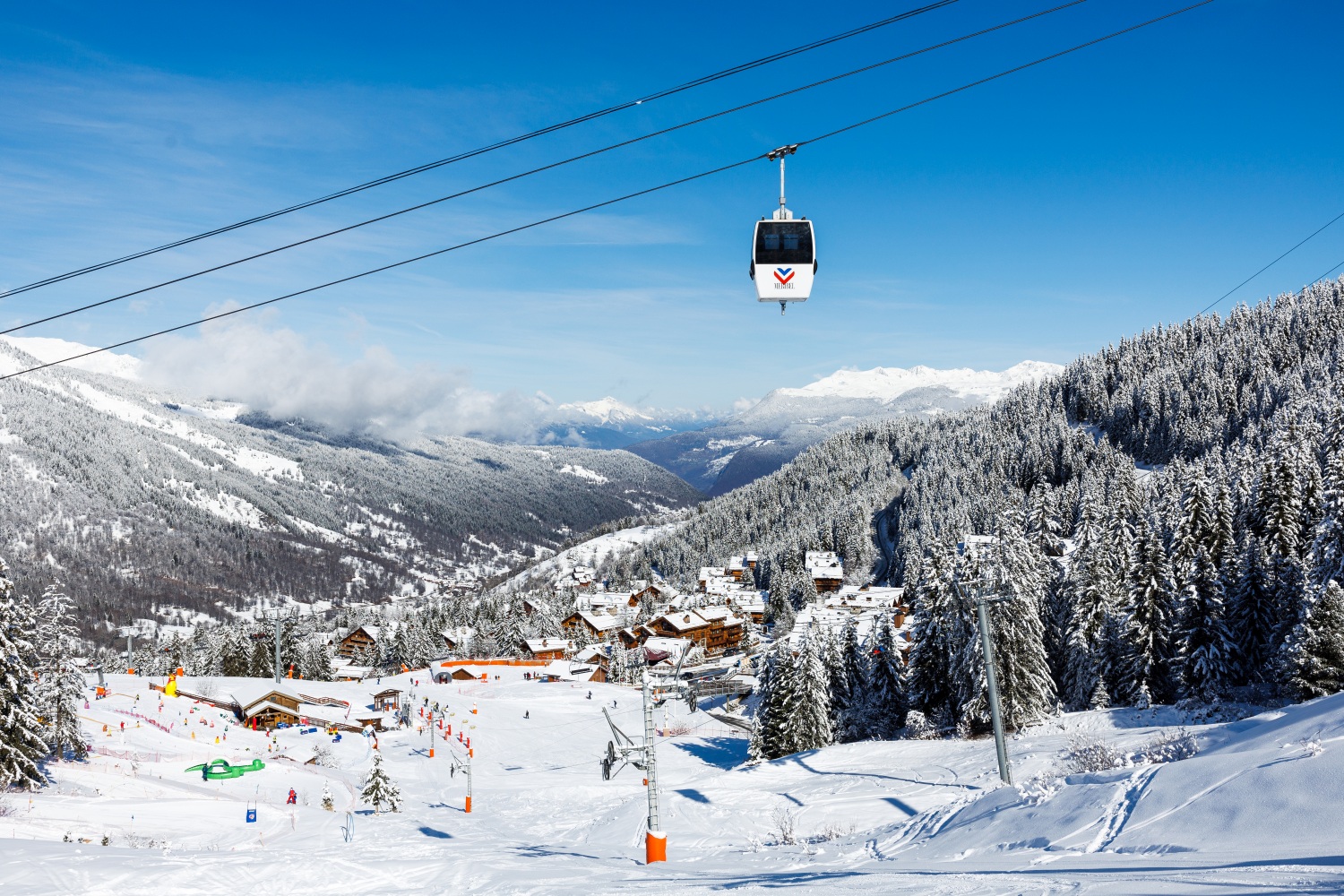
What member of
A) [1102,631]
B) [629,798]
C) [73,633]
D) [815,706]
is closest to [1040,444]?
[1102,631]

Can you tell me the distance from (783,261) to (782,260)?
3cm

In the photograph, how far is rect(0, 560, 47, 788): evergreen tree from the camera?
94.7ft

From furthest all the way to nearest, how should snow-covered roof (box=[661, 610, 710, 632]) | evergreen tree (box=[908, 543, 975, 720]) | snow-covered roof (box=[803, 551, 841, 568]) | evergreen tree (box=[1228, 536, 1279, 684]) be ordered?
snow-covered roof (box=[803, 551, 841, 568]) < snow-covered roof (box=[661, 610, 710, 632]) < evergreen tree (box=[908, 543, 975, 720]) < evergreen tree (box=[1228, 536, 1279, 684])

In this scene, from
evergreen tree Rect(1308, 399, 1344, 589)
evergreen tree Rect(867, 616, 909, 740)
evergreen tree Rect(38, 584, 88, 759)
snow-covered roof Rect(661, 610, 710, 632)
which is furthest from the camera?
snow-covered roof Rect(661, 610, 710, 632)

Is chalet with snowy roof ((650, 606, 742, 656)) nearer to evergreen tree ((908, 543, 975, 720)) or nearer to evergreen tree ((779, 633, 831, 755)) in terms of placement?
evergreen tree ((908, 543, 975, 720))

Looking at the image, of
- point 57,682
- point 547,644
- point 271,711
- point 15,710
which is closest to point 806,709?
point 15,710

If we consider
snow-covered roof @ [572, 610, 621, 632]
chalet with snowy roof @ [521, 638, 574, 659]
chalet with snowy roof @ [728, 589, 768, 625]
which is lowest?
chalet with snowy roof @ [521, 638, 574, 659]

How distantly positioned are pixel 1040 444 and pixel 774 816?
137 metres

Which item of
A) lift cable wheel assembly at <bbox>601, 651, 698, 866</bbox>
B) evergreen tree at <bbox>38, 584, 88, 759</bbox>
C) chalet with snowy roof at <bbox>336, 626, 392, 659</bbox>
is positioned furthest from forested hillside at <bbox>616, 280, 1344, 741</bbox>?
chalet with snowy roof at <bbox>336, 626, 392, 659</bbox>

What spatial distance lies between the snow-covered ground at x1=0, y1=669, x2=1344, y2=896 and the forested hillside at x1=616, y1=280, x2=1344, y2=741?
243 inches

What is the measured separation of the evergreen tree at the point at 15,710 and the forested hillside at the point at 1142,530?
129 ft

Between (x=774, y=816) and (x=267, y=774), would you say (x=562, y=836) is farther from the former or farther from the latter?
(x=267, y=774)

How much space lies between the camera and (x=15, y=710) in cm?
2925

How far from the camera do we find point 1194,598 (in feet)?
127
